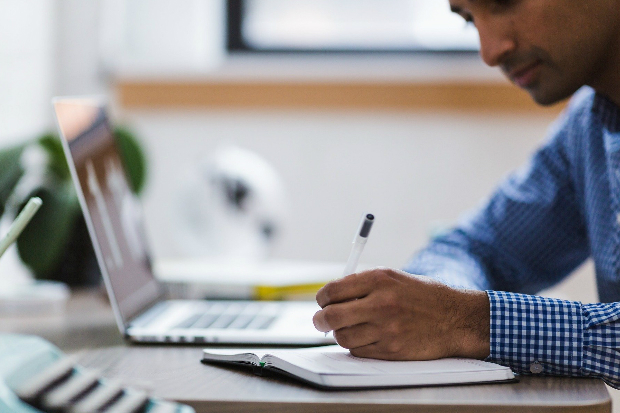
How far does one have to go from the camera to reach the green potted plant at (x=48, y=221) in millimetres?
1248

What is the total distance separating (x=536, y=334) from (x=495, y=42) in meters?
0.48

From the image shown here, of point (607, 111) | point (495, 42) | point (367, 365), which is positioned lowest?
point (367, 365)

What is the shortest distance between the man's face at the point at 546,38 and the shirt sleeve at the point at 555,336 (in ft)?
1.41

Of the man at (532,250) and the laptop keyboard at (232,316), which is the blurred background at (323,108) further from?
the laptop keyboard at (232,316)

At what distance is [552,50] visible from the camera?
1.03m

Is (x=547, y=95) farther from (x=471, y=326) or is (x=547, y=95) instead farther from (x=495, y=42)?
(x=471, y=326)

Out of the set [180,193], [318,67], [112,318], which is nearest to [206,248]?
[180,193]

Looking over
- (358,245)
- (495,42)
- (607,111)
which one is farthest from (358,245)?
(607,111)

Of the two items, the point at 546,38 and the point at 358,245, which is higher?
the point at 546,38

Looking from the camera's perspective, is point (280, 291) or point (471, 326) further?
point (280, 291)

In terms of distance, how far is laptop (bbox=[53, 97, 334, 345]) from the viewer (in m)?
0.83

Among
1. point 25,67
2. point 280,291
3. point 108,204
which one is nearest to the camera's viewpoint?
point 108,204

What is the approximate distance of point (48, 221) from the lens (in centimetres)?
126

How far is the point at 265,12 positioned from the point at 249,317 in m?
1.68
